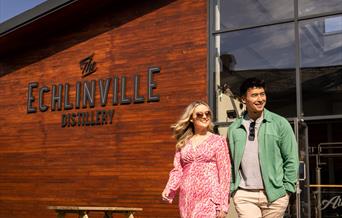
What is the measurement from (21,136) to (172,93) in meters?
3.81

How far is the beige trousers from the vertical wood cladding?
5.44 meters

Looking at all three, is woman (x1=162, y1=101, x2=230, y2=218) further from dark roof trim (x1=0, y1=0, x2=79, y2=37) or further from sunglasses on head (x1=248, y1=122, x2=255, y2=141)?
dark roof trim (x1=0, y1=0, x2=79, y2=37)

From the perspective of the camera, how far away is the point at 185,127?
13.4 feet

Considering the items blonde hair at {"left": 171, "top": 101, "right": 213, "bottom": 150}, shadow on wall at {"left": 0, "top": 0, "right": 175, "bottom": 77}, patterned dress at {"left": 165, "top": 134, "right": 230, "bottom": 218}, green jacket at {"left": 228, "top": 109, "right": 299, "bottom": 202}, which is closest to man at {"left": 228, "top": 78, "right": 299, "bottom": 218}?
green jacket at {"left": 228, "top": 109, "right": 299, "bottom": 202}

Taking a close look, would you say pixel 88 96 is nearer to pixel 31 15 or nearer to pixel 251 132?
pixel 31 15

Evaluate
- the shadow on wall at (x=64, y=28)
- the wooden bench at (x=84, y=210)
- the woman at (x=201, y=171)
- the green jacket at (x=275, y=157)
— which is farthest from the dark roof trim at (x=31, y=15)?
the green jacket at (x=275, y=157)

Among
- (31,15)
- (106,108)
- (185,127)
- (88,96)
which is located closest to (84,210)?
(106,108)

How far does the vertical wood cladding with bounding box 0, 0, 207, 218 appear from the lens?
9500 mm

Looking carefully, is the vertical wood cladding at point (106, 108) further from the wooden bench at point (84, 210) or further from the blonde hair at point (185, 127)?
the blonde hair at point (185, 127)

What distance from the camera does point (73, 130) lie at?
35.1 ft

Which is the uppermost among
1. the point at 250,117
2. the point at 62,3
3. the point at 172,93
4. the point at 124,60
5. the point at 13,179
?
the point at 62,3

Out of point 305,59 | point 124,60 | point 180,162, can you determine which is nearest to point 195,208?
point 180,162

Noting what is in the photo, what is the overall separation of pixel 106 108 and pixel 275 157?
6.85 metres

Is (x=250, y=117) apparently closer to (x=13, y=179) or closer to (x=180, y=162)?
(x=180, y=162)
